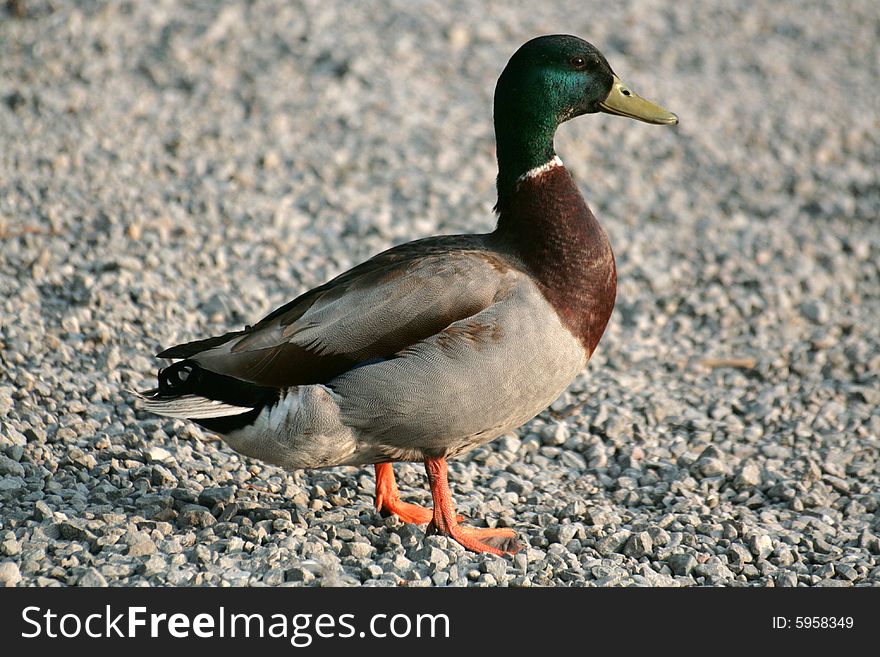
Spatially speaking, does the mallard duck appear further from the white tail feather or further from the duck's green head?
the duck's green head

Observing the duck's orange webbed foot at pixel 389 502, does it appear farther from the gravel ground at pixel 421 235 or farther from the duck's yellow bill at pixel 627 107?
the duck's yellow bill at pixel 627 107

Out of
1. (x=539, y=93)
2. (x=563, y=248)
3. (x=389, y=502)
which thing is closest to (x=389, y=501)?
(x=389, y=502)

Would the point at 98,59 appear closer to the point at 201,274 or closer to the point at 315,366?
the point at 201,274

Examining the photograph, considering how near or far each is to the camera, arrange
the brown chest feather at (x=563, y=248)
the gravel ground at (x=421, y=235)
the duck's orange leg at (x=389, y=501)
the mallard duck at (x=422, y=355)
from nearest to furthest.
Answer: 1. the mallard duck at (x=422, y=355)
2. the brown chest feather at (x=563, y=248)
3. the gravel ground at (x=421, y=235)
4. the duck's orange leg at (x=389, y=501)

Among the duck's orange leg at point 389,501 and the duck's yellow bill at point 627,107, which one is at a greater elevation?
the duck's yellow bill at point 627,107

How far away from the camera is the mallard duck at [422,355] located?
3729mm

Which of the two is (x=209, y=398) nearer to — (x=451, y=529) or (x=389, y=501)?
(x=389, y=501)

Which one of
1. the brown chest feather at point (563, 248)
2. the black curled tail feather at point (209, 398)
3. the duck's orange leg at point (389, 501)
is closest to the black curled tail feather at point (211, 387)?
the black curled tail feather at point (209, 398)

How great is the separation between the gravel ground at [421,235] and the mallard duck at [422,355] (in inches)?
14.4

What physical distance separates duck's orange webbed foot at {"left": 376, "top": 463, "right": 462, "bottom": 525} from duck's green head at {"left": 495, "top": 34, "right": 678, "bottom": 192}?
112 centimetres

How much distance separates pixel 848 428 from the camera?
17.4ft

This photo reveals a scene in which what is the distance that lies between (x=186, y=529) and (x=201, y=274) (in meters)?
2.37

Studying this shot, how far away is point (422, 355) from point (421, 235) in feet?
10.1
